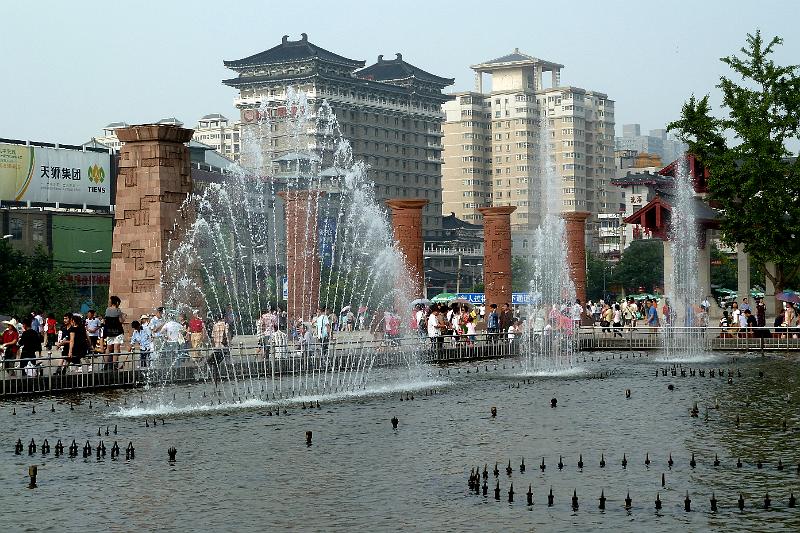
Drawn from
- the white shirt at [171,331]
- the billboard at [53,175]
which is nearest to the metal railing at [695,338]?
the white shirt at [171,331]

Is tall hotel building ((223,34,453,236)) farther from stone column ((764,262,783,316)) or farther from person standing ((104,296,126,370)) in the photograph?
person standing ((104,296,126,370))

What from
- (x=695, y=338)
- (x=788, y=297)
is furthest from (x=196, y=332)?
(x=788, y=297)

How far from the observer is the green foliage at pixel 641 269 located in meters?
118

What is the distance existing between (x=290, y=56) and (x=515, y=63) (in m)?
49.0

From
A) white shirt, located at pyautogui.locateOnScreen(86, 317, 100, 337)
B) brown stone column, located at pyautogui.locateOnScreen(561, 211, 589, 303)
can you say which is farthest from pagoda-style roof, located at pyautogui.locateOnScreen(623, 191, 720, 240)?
white shirt, located at pyautogui.locateOnScreen(86, 317, 100, 337)

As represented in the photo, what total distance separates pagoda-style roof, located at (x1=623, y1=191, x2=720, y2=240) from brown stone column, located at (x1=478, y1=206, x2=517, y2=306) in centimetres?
504

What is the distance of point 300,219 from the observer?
36.8 metres

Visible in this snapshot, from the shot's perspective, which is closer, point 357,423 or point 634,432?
point 634,432

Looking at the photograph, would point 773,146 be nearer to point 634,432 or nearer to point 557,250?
point 557,250

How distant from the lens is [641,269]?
4660 inches

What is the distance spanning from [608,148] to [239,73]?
58697 millimetres

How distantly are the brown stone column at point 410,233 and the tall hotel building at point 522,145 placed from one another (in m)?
139

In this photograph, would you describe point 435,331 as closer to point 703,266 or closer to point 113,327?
point 113,327

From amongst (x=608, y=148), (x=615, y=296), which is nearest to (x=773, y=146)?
(x=615, y=296)
